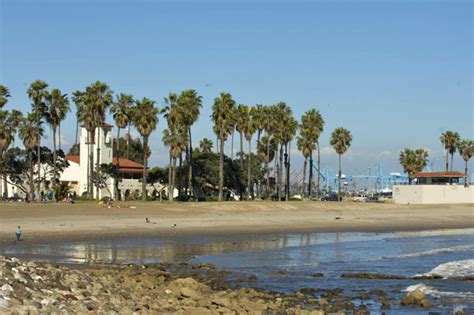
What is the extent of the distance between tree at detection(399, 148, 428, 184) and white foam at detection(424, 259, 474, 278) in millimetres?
85088

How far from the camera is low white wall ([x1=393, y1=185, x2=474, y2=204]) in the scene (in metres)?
84.1

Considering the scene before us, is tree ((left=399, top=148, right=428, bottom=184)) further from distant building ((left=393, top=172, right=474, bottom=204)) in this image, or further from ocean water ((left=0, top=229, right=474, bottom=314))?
ocean water ((left=0, top=229, right=474, bottom=314))

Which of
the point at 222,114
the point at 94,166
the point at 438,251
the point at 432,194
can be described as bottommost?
the point at 438,251

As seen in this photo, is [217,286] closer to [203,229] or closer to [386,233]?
[203,229]

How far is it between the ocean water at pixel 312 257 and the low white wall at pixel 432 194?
38.1 m

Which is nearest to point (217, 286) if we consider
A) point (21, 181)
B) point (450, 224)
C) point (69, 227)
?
point (69, 227)

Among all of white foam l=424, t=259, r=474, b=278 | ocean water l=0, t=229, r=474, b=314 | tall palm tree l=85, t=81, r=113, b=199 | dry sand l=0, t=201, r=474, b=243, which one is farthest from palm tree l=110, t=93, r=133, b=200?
white foam l=424, t=259, r=474, b=278

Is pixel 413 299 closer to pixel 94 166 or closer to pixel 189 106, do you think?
pixel 189 106

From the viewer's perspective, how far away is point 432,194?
8450 cm

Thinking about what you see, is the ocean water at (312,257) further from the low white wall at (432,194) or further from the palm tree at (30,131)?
the low white wall at (432,194)

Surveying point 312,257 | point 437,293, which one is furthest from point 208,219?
point 437,293

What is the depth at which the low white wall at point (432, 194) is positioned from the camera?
276 ft

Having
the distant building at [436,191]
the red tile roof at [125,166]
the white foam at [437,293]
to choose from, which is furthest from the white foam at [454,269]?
the red tile roof at [125,166]

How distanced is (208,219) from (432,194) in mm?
39809
